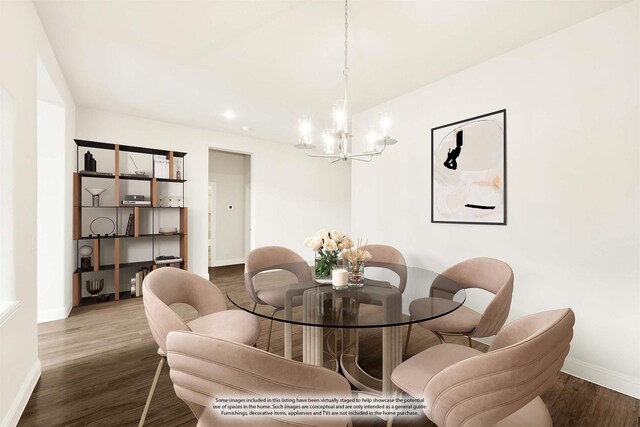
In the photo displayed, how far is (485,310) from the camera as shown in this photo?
185cm

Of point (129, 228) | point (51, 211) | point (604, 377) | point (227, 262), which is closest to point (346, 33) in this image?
point (604, 377)

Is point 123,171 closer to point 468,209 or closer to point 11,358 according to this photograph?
point 11,358

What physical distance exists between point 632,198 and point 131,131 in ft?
18.4

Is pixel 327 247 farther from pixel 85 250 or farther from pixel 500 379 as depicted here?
pixel 85 250

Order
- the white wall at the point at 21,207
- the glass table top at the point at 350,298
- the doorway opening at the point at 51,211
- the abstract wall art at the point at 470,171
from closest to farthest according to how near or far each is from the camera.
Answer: the glass table top at the point at 350,298
the white wall at the point at 21,207
the abstract wall art at the point at 470,171
the doorway opening at the point at 51,211

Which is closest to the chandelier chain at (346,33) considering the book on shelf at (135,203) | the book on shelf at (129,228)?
the book on shelf at (135,203)

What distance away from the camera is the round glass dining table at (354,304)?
1.44m

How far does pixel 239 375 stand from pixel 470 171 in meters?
2.71

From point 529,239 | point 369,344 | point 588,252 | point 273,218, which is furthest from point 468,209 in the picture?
point 273,218

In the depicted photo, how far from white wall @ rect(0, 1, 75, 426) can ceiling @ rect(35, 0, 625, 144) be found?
44 centimetres

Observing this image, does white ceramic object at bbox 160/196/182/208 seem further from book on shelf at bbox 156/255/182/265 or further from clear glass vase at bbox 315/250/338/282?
clear glass vase at bbox 315/250/338/282

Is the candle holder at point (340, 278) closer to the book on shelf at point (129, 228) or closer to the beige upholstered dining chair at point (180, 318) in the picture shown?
the beige upholstered dining chair at point (180, 318)

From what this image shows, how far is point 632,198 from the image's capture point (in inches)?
77.2

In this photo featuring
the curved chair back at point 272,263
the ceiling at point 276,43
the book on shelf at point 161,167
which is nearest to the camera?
the ceiling at point 276,43
